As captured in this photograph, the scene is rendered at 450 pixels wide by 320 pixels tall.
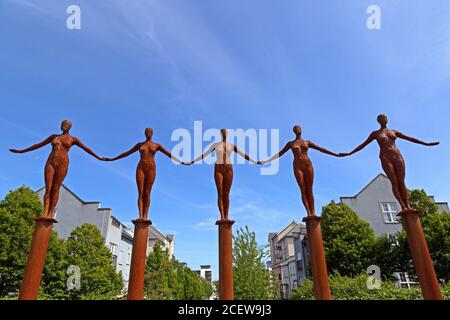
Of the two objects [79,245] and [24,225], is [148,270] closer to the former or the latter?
[79,245]

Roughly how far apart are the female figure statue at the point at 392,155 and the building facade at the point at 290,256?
27552mm

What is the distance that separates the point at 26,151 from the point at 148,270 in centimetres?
2509

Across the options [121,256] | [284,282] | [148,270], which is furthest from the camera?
[284,282]

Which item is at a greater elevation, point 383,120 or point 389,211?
point 389,211

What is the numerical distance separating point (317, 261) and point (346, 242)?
1848cm

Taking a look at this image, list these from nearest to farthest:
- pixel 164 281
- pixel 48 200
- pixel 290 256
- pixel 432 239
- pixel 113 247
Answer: pixel 48 200
pixel 432 239
pixel 164 281
pixel 113 247
pixel 290 256

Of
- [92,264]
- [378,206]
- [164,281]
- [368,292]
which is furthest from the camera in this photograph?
[378,206]

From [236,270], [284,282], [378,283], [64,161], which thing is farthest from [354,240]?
[284,282]

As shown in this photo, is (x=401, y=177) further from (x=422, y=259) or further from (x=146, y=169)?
(x=146, y=169)

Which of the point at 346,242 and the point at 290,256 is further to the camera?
the point at 290,256

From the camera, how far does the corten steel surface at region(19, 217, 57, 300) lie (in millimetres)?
5219

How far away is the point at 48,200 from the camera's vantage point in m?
5.91

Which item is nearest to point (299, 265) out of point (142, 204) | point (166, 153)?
point (166, 153)

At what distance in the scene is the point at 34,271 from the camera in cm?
536
